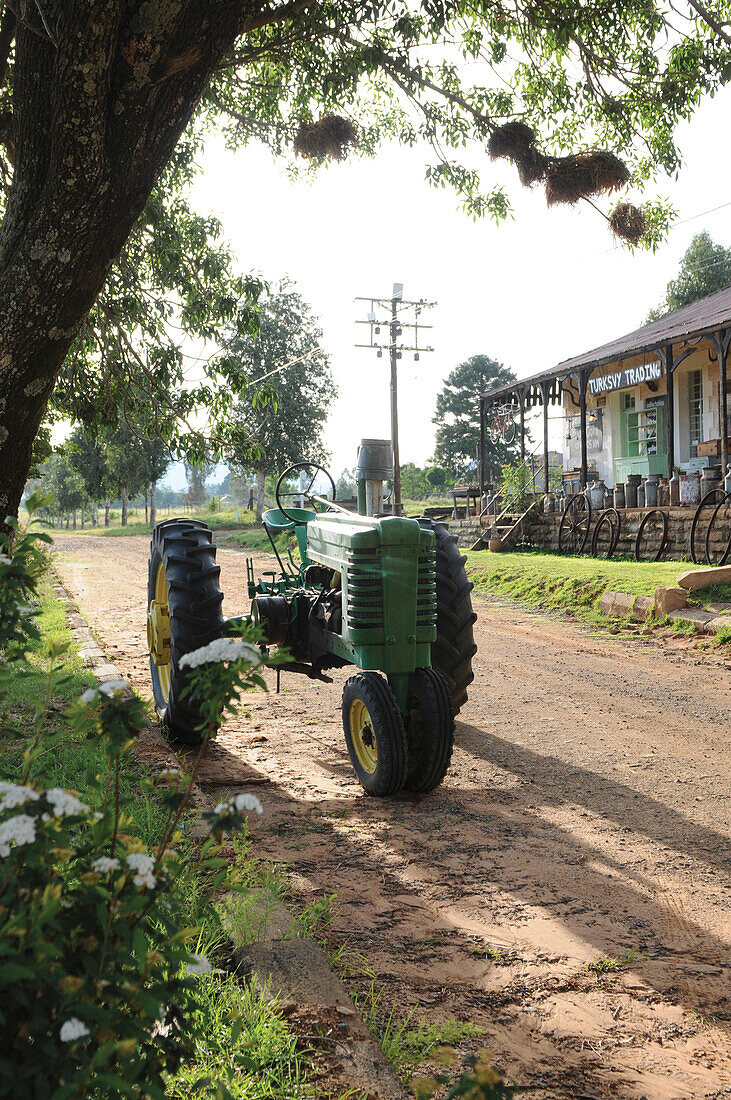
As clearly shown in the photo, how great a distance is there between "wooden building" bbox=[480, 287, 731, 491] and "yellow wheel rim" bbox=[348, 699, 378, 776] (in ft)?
43.0

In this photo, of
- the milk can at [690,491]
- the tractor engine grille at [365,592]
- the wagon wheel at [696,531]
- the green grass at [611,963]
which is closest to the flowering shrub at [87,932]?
the green grass at [611,963]

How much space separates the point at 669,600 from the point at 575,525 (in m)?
8.20

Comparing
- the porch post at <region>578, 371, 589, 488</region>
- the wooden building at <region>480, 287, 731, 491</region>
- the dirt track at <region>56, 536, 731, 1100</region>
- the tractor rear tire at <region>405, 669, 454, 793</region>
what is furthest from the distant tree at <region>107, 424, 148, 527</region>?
the tractor rear tire at <region>405, 669, 454, 793</region>

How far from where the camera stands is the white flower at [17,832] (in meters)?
1.17

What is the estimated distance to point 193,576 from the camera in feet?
15.7

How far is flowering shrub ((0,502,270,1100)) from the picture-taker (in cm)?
116

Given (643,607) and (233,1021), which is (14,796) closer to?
(233,1021)

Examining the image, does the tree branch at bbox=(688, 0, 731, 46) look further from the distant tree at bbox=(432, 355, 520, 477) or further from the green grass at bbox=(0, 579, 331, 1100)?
the distant tree at bbox=(432, 355, 520, 477)

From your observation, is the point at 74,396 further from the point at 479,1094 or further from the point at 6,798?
the point at 479,1094

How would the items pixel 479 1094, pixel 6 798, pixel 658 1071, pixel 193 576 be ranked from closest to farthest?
pixel 479 1094, pixel 6 798, pixel 658 1071, pixel 193 576

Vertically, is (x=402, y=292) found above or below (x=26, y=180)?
above

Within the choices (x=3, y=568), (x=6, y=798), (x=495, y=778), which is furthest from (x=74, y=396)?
(x=6, y=798)

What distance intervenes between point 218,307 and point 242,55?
1.84 meters

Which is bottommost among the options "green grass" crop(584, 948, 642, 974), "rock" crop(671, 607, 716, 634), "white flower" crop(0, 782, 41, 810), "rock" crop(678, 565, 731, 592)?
"green grass" crop(584, 948, 642, 974)
